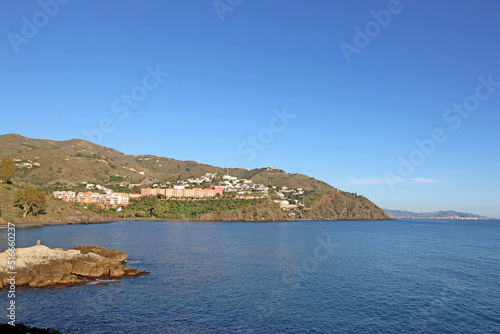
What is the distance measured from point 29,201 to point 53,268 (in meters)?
101

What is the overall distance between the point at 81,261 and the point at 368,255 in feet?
193

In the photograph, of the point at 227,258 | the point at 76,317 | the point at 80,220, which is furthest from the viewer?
the point at 80,220

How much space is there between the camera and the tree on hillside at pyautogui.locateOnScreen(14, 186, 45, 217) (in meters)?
128

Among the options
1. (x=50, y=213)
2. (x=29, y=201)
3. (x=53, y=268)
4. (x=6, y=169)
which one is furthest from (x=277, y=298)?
(x=6, y=169)

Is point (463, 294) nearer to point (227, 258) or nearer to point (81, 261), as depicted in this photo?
point (227, 258)

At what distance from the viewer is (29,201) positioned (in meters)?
129

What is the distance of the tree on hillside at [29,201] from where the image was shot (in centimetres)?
12793

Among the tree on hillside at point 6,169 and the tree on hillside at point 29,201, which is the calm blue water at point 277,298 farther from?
the tree on hillside at point 6,169

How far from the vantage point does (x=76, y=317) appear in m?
32.2

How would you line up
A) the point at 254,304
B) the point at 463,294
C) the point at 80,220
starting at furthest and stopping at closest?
the point at 80,220
the point at 463,294
the point at 254,304

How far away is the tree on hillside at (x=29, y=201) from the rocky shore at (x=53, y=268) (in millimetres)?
95440

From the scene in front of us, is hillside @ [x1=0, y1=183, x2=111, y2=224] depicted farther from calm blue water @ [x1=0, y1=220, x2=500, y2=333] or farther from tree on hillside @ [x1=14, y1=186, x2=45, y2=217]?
calm blue water @ [x1=0, y1=220, x2=500, y2=333]

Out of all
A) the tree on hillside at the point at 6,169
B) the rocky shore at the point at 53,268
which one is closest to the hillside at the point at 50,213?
the tree on hillside at the point at 6,169

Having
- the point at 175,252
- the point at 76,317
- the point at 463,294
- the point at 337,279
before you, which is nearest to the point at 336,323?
the point at 337,279
